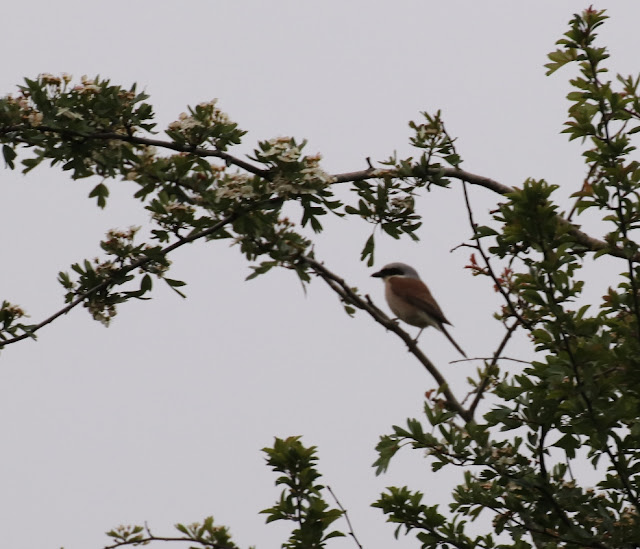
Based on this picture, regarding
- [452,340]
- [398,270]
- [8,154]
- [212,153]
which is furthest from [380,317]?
[398,270]

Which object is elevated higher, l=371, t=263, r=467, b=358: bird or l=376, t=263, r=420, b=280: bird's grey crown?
l=376, t=263, r=420, b=280: bird's grey crown

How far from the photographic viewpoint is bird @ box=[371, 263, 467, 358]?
1003 cm

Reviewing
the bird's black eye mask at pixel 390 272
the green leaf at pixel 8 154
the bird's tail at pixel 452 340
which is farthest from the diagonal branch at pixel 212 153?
the bird's black eye mask at pixel 390 272

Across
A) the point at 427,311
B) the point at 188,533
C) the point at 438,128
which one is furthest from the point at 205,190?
the point at 427,311

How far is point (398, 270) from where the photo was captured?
10844 mm

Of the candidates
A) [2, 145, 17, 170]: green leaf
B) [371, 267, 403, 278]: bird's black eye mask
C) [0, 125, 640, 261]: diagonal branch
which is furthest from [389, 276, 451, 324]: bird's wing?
[2, 145, 17, 170]: green leaf

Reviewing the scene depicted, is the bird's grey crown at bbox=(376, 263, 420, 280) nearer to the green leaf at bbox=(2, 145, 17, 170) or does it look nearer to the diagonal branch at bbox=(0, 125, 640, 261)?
the diagonal branch at bbox=(0, 125, 640, 261)

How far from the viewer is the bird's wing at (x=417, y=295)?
32.9ft

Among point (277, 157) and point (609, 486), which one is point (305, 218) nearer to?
point (277, 157)

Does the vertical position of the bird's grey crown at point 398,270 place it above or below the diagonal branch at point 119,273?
above

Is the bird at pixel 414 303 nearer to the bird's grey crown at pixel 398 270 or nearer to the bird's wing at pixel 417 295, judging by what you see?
the bird's wing at pixel 417 295

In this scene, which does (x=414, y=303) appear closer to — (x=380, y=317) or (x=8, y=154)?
(x=380, y=317)

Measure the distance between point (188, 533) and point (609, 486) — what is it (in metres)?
2.20

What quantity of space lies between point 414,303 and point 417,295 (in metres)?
0.11
